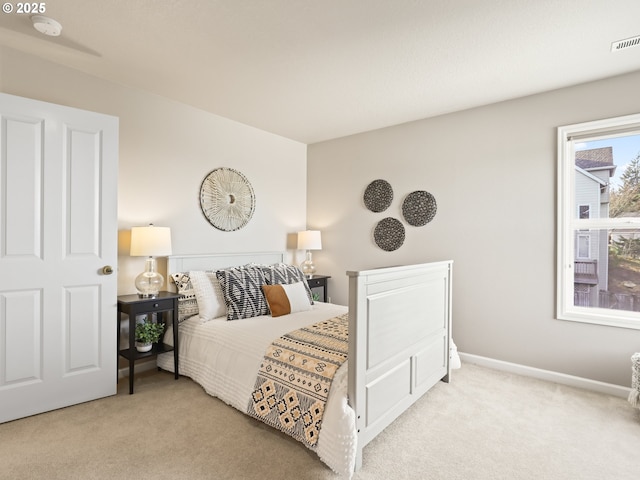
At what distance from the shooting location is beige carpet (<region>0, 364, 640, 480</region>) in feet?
5.94

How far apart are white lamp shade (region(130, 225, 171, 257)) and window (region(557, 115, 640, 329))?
3.33m

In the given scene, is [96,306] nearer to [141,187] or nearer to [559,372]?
[141,187]

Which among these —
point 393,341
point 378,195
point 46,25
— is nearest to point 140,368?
point 393,341

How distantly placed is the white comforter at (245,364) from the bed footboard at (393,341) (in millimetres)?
105

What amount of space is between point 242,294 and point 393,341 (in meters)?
1.41

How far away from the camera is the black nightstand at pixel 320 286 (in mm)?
4204

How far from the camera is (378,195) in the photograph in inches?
159

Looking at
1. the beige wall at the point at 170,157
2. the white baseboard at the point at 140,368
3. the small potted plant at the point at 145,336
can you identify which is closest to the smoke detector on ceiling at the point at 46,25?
the beige wall at the point at 170,157

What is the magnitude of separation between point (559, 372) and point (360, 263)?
216 centimetres

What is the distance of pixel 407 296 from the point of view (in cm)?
230

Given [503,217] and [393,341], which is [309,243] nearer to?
[503,217]

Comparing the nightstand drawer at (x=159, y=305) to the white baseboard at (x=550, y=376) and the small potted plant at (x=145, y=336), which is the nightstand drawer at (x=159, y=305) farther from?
the white baseboard at (x=550, y=376)

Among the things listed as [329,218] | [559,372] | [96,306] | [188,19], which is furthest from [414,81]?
[96,306]

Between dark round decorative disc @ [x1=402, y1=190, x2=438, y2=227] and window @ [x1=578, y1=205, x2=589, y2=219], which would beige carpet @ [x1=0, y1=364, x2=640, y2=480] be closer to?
window @ [x1=578, y1=205, x2=589, y2=219]
